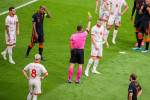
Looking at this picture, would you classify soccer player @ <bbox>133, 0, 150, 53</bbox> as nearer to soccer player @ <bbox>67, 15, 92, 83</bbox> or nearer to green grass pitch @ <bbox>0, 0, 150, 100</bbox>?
green grass pitch @ <bbox>0, 0, 150, 100</bbox>

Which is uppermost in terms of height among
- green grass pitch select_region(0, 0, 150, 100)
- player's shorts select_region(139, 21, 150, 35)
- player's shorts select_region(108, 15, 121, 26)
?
player's shorts select_region(108, 15, 121, 26)

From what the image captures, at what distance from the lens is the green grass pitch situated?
1052cm

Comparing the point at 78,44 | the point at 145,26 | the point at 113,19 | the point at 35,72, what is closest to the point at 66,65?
the point at 78,44

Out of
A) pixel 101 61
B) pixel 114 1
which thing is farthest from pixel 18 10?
pixel 101 61

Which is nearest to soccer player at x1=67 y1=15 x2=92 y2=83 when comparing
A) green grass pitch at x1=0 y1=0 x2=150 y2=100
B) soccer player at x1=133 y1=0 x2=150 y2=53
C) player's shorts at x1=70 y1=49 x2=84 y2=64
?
player's shorts at x1=70 y1=49 x2=84 y2=64

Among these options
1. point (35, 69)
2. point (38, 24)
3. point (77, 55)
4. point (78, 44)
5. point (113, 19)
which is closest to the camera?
point (35, 69)

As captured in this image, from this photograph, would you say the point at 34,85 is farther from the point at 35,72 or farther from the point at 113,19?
the point at 113,19

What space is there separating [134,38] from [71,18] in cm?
412

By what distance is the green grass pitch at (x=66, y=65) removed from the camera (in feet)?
34.5

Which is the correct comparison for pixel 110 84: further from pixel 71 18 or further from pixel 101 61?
pixel 71 18

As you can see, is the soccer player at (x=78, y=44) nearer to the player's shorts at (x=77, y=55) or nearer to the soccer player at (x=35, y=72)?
the player's shorts at (x=77, y=55)

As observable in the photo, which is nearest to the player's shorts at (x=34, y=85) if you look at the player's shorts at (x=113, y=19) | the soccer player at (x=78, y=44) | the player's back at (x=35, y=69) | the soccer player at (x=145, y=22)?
the player's back at (x=35, y=69)

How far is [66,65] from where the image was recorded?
1290 centimetres

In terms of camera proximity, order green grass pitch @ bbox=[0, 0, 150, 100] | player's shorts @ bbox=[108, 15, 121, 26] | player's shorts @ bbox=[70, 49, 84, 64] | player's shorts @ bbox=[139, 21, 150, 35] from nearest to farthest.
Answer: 1. green grass pitch @ bbox=[0, 0, 150, 100]
2. player's shorts @ bbox=[70, 49, 84, 64]
3. player's shorts @ bbox=[139, 21, 150, 35]
4. player's shorts @ bbox=[108, 15, 121, 26]
